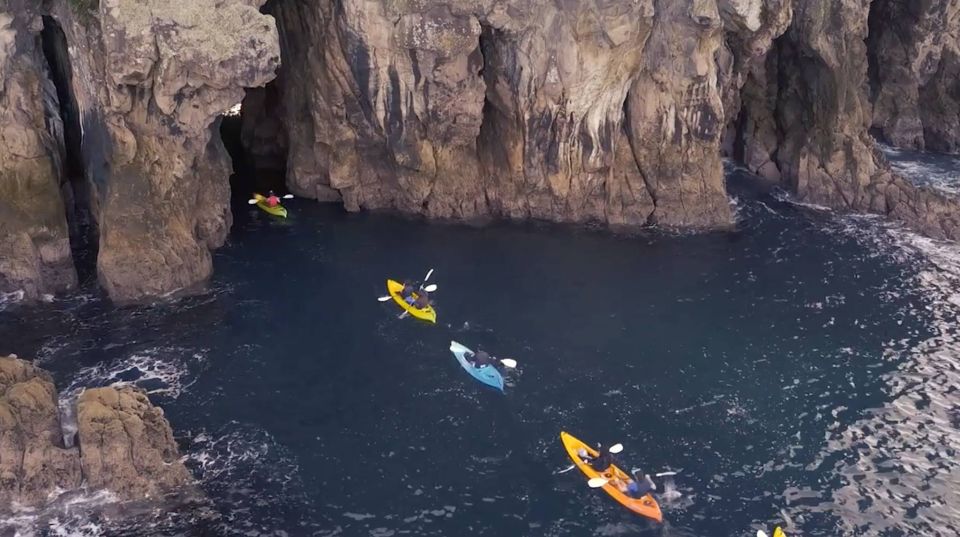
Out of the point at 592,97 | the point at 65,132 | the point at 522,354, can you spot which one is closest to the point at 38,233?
the point at 65,132

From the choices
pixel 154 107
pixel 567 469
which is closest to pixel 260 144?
pixel 154 107

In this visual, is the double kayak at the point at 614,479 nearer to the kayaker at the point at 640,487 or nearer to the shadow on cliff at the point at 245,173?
the kayaker at the point at 640,487

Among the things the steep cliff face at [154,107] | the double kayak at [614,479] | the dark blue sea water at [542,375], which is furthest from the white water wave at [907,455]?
the steep cliff face at [154,107]

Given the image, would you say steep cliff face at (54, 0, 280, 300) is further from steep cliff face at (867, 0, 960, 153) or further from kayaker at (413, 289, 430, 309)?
steep cliff face at (867, 0, 960, 153)

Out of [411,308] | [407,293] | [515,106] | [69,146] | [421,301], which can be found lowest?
[411,308]

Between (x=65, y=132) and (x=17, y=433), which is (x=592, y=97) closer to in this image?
(x=65, y=132)

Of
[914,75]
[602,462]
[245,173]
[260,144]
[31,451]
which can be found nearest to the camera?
[31,451]

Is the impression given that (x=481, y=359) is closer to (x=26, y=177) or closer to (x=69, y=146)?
(x=26, y=177)
